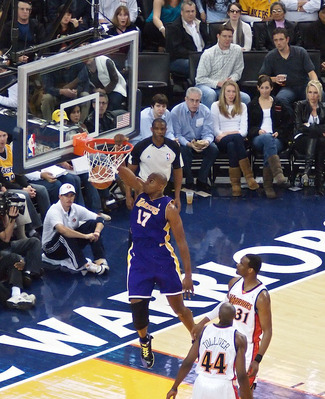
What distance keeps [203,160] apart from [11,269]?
4.46 metres

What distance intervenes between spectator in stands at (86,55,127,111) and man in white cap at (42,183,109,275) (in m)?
2.10

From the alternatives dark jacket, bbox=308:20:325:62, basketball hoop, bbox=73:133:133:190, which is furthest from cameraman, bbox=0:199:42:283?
dark jacket, bbox=308:20:325:62

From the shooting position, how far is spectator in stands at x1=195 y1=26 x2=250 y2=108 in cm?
1638

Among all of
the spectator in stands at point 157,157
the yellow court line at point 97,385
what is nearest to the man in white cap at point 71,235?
the spectator in stands at point 157,157

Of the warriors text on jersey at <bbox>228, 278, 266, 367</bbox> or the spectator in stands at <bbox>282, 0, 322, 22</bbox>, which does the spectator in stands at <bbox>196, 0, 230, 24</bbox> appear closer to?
the spectator in stands at <bbox>282, 0, 322, 22</bbox>

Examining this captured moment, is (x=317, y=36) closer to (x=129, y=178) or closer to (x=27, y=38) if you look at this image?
(x=27, y=38)

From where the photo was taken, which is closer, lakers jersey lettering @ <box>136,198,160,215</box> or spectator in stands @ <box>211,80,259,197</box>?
lakers jersey lettering @ <box>136,198,160,215</box>

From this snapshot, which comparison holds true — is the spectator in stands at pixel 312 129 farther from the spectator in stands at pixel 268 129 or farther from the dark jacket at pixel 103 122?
the dark jacket at pixel 103 122

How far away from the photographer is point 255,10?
1788 centimetres

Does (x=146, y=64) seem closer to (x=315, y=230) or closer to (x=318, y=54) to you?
(x=318, y=54)

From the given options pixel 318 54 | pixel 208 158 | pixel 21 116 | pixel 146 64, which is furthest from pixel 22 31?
pixel 21 116

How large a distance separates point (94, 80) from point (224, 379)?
3746 millimetres

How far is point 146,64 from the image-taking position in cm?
1659

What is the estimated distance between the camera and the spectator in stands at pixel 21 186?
13508 millimetres
